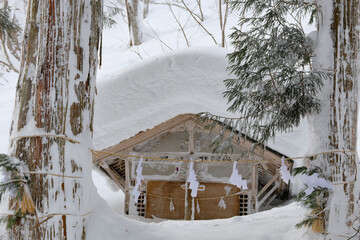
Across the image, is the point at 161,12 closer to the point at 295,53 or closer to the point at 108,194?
the point at 108,194

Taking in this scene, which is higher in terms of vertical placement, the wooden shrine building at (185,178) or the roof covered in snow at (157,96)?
the roof covered in snow at (157,96)

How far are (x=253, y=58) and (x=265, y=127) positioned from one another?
883 millimetres

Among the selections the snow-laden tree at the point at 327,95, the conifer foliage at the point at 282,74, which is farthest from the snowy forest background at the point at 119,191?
the conifer foliage at the point at 282,74

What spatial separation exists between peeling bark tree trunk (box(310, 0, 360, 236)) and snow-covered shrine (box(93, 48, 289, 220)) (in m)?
3.66

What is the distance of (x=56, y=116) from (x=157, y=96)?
4.76 meters

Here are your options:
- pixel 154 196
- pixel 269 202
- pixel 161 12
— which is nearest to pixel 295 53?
pixel 154 196

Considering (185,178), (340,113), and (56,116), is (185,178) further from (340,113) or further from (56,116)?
(56,116)

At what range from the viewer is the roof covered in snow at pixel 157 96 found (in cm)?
884

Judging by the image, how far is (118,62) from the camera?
2038 cm

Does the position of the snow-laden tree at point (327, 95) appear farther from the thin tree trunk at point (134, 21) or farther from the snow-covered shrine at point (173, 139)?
the thin tree trunk at point (134, 21)

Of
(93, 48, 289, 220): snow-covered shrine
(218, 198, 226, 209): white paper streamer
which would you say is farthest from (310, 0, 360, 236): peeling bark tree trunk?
(218, 198, 226, 209): white paper streamer

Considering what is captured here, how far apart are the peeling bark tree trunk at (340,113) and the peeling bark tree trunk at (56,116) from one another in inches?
106

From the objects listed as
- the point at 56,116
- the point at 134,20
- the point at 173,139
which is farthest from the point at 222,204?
the point at 134,20

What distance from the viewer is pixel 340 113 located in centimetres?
471
